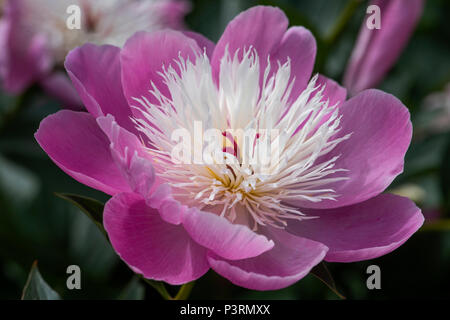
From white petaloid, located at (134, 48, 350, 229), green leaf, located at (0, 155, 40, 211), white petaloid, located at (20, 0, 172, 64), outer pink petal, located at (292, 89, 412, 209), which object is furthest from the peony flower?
outer pink petal, located at (292, 89, 412, 209)

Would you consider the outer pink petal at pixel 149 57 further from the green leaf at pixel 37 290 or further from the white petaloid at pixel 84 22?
the white petaloid at pixel 84 22

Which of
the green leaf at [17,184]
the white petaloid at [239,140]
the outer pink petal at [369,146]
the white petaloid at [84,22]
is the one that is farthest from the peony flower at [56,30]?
the outer pink petal at [369,146]

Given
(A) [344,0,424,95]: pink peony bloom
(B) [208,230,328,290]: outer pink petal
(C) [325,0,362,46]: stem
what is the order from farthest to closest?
(C) [325,0,362,46]: stem < (A) [344,0,424,95]: pink peony bloom < (B) [208,230,328,290]: outer pink petal

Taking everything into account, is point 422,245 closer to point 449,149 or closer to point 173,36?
point 449,149

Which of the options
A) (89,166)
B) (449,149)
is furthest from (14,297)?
(449,149)

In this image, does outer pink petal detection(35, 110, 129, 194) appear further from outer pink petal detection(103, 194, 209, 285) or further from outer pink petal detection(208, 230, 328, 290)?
outer pink petal detection(208, 230, 328, 290)

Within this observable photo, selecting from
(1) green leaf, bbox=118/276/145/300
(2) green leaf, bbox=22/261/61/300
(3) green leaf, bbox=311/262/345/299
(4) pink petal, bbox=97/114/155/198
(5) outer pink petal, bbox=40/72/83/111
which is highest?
(4) pink petal, bbox=97/114/155/198
